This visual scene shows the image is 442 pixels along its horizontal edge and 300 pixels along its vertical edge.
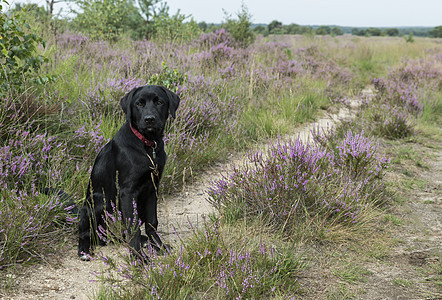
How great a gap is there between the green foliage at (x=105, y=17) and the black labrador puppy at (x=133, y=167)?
7669 mm

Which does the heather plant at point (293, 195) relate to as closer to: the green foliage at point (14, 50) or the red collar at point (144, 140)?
the red collar at point (144, 140)

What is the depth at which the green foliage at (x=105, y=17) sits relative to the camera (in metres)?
10.5

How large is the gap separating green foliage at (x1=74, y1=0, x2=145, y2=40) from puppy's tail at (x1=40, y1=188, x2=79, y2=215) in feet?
24.8

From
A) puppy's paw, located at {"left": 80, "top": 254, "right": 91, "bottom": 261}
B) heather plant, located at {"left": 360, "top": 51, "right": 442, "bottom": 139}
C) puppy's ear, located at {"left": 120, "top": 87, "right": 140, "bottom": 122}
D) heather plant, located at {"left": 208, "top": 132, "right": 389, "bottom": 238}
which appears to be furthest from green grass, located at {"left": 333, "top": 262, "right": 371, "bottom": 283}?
heather plant, located at {"left": 360, "top": 51, "right": 442, "bottom": 139}

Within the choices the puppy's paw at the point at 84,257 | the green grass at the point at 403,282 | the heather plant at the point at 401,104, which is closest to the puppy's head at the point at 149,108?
the puppy's paw at the point at 84,257

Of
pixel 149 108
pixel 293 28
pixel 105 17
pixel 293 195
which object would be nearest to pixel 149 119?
pixel 149 108

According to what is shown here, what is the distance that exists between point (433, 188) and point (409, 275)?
A: 221 cm

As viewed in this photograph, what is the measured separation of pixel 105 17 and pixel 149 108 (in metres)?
8.54

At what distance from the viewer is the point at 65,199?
3.32 meters

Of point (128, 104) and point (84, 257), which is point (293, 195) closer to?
point (128, 104)

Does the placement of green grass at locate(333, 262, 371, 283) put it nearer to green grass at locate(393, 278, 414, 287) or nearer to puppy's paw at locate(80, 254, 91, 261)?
green grass at locate(393, 278, 414, 287)

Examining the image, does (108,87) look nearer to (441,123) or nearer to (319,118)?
(319,118)

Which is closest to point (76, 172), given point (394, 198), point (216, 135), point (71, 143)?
point (71, 143)

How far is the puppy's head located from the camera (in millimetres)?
2908
